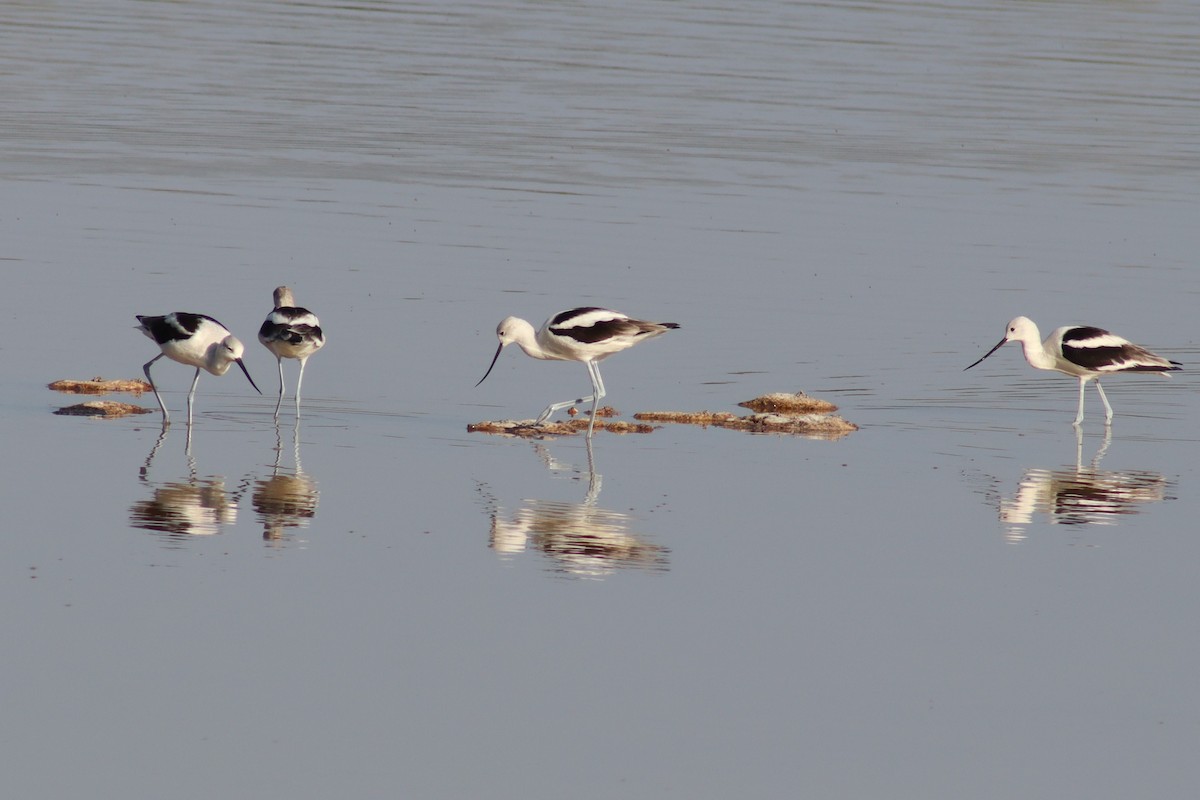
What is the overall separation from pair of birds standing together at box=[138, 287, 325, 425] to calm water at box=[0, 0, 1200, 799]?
0.31 metres

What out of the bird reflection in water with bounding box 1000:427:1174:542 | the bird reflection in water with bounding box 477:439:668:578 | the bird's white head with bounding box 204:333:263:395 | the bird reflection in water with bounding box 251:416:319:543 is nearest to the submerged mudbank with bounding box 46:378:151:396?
the bird's white head with bounding box 204:333:263:395

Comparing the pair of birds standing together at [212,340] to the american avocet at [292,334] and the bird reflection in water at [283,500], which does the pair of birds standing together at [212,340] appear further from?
the bird reflection in water at [283,500]

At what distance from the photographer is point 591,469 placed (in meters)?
12.0

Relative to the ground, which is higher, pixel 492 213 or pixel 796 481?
pixel 492 213

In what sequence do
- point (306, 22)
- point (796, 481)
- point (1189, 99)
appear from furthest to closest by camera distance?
point (306, 22) → point (1189, 99) → point (796, 481)

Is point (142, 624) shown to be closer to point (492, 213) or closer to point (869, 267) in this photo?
point (869, 267)

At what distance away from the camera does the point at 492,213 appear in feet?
73.8

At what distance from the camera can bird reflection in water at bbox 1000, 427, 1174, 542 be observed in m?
11.0

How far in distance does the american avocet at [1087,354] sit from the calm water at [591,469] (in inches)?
11.8

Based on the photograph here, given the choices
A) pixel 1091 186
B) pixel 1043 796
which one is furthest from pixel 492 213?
→ pixel 1043 796

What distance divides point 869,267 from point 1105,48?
76.0 feet

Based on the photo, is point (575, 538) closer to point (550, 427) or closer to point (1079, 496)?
point (550, 427)

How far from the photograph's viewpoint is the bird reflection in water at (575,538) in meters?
9.56

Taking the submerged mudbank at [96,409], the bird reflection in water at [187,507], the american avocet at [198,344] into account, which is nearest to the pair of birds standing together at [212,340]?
the american avocet at [198,344]
